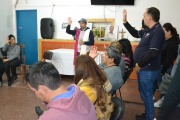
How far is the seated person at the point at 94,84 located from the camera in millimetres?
1487

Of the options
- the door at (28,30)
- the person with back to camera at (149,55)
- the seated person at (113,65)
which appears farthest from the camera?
the door at (28,30)

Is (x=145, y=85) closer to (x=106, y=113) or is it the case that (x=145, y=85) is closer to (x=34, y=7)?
(x=106, y=113)

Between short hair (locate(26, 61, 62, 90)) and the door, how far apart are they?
20.3ft

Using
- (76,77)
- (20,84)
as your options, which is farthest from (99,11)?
(76,77)

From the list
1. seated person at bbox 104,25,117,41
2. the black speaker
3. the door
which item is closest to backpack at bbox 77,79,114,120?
seated person at bbox 104,25,117,41

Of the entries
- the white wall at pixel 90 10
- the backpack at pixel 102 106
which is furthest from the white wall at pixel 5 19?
the backpack at pixel 102 106

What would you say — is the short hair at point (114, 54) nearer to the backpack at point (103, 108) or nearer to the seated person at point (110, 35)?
the backpack at point (103, 108)

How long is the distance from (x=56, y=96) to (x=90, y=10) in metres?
5.48

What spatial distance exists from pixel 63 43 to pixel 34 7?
179 centimetres

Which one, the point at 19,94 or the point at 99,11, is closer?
the point at 19,94

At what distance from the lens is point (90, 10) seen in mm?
6141

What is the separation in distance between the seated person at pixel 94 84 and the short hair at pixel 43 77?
514 millimetres

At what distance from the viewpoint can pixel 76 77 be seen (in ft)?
5.40

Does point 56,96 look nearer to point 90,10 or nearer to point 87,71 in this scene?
point 87,71
